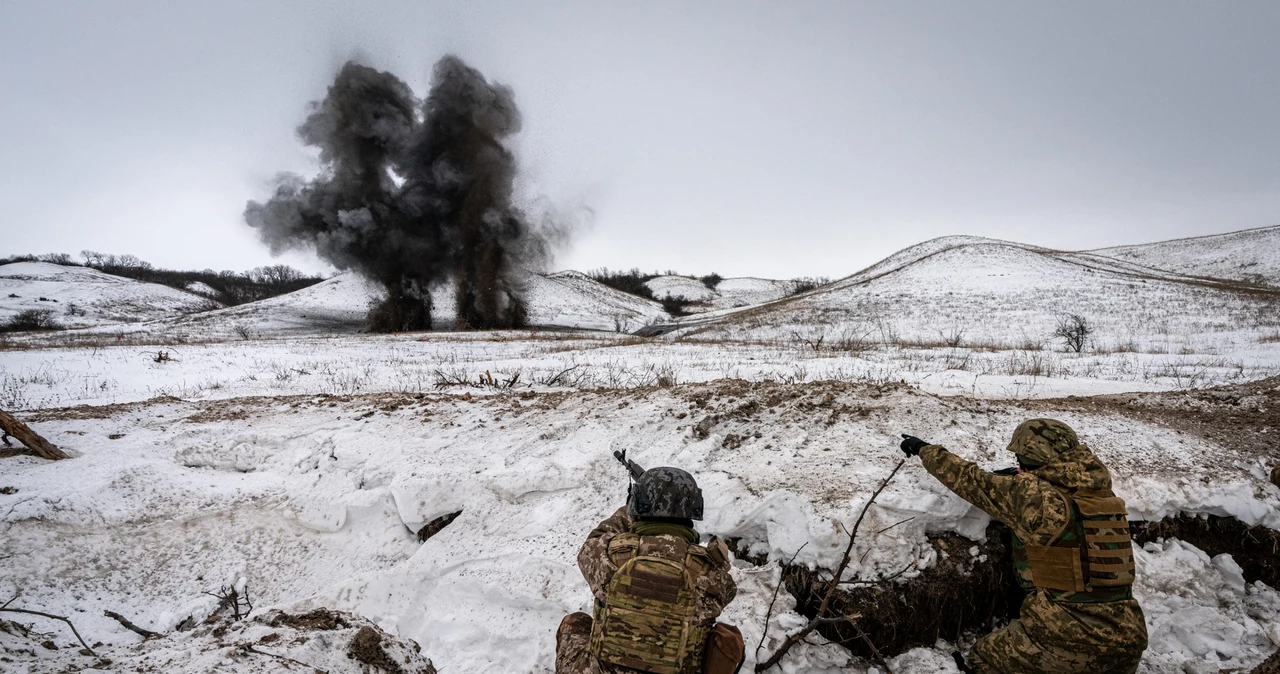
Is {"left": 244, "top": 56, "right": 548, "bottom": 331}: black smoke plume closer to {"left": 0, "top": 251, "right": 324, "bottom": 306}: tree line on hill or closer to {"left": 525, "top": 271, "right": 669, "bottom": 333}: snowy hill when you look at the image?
{"left": 525, "top": 271, "right": 669, "bottom": 333}: snowy hill

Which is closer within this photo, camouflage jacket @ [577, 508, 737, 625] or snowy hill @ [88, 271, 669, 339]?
camouflage jacket @ [577, 508, 737, 625]

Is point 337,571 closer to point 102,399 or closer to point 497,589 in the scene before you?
point 497,589

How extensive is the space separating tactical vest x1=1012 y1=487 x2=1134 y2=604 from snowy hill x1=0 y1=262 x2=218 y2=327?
4970 centimetres

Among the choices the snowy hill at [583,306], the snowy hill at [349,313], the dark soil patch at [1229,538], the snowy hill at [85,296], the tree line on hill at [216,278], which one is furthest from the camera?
the tree line on hill at [216,278]

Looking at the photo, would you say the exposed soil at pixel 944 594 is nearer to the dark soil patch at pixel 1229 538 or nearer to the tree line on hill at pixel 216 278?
the dark soil patch at pixel 1229 538

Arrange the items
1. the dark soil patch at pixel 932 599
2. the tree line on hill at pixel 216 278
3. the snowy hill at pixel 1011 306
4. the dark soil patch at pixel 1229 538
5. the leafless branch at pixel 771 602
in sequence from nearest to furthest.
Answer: the leafless branch at pixel 771 602, the dark soil patch at pixel 932 599, the dark soil patch at pixel 1229 538, the snowy hill at pixel 1011 306, the tree line on hill at pixel 216 278

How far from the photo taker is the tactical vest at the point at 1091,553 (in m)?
2.55

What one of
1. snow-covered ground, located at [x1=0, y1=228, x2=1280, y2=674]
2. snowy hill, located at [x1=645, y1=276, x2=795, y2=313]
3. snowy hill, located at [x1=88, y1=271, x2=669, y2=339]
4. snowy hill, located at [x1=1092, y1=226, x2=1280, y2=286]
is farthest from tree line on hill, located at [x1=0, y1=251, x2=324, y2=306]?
snowy hill, located at [x1=1092, y1=226, x2=1280, y2=286]

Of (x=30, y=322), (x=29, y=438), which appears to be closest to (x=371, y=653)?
(x=29, y=438)

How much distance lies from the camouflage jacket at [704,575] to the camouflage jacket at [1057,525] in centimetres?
163

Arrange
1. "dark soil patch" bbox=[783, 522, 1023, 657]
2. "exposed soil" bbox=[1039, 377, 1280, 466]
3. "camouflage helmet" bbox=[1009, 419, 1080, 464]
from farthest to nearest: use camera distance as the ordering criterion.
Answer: "exposed soil" bbox=[1039, 377, 1280, 466]
"dark soil patch" bbox=[783, 522, 1023, 657]
"camouflage helmet" bbox=[1009, 419, 1080, 464]

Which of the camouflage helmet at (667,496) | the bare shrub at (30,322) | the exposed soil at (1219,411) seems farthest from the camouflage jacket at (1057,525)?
the bare shrub at (30,322)

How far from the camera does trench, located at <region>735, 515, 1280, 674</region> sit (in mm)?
3139

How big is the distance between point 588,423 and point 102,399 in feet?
31.2
